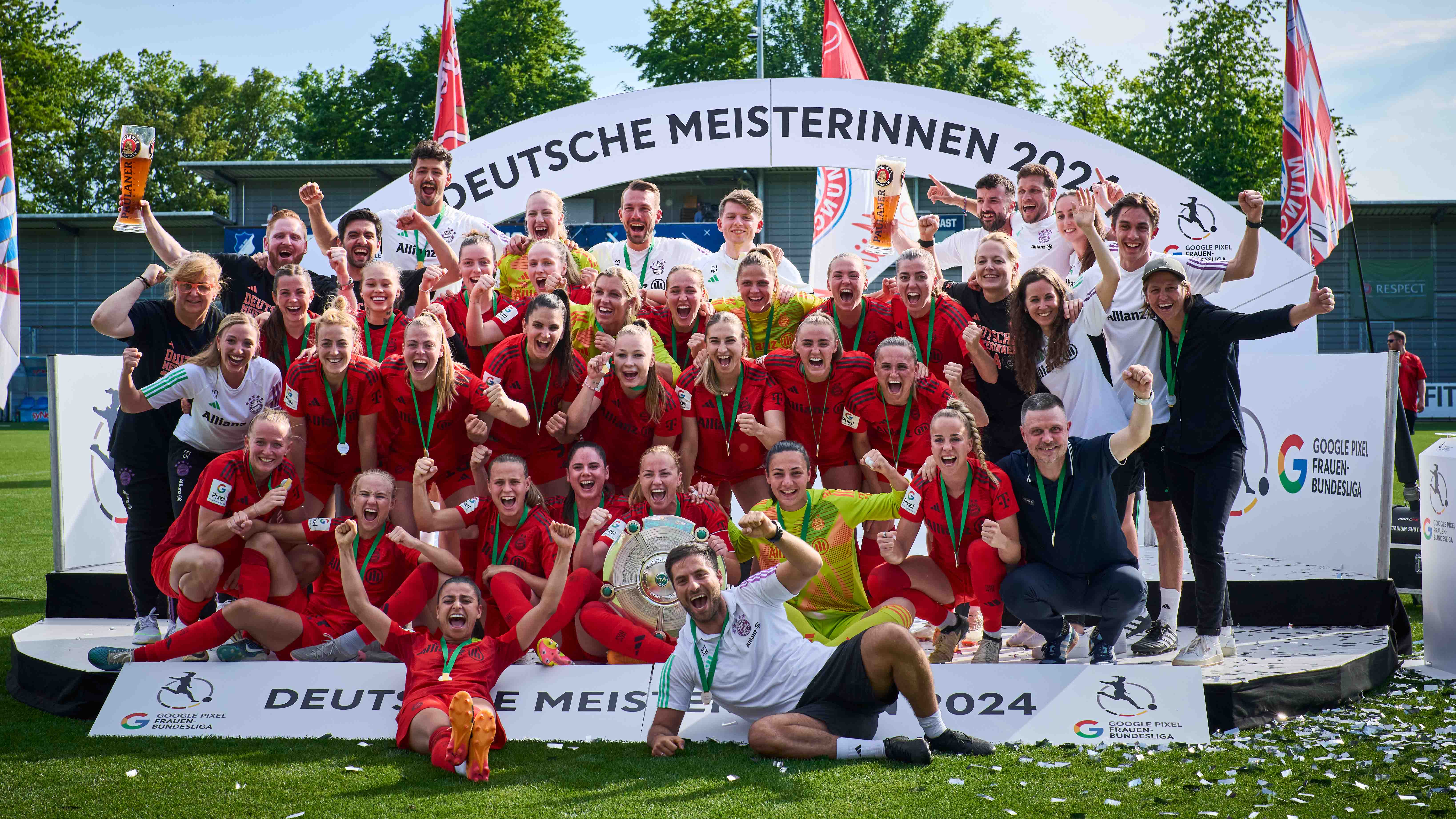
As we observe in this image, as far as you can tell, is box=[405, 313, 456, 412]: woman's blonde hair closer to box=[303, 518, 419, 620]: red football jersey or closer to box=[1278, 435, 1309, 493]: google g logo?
box=[303, 518, 419, 620]: red football jersey

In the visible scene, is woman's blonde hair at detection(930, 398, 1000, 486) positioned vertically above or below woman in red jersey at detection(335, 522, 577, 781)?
above

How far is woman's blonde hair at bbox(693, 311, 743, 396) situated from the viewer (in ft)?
18.7

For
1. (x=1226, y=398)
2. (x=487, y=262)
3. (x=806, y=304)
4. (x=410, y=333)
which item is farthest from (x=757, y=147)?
(x=1226, y=398)

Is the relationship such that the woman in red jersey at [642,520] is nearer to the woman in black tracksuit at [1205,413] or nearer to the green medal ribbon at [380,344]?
the green medal ribbon at [380,344]

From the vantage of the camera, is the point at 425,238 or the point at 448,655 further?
the point at 425,238

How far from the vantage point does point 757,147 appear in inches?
317

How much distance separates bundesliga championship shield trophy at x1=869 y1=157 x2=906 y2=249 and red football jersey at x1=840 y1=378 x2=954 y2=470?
146 centimetres

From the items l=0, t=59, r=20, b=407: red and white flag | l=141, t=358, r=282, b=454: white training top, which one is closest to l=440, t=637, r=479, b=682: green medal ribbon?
l=141, t=358, r=282, b=454: white training top

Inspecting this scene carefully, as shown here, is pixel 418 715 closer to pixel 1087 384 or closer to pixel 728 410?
pixel 728 410

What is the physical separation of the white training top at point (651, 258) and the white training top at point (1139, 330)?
3.02 metres

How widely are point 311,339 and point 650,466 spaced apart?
2.12m

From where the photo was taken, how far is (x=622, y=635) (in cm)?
514

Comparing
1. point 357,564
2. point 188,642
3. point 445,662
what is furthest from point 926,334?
point 188,642

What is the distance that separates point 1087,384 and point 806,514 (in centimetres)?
160
